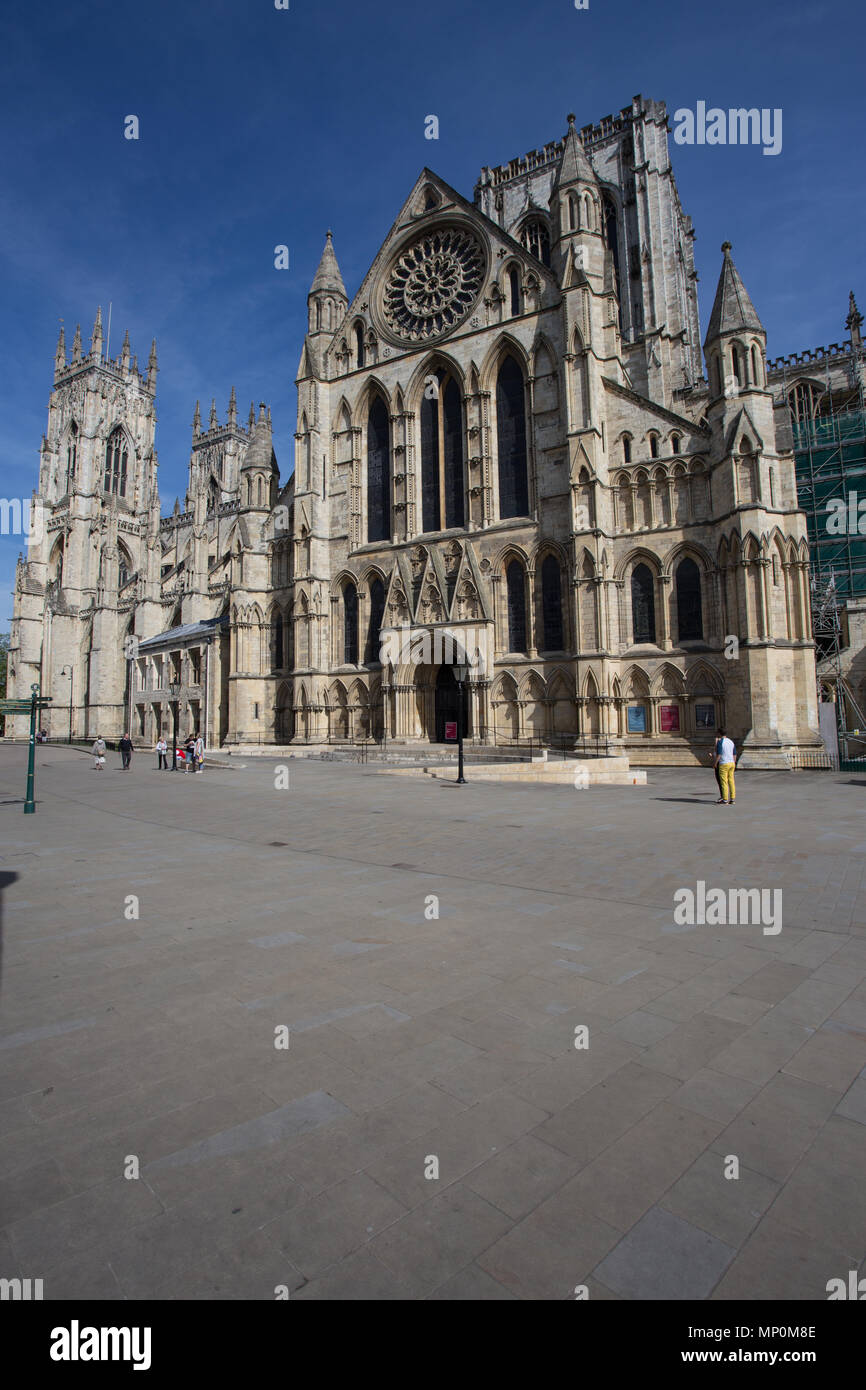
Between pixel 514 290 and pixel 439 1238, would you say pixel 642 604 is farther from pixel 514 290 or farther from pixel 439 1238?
pixel 439 1238

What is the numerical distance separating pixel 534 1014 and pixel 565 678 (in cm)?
2317

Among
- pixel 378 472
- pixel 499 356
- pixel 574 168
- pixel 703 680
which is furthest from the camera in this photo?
pixel 378 472

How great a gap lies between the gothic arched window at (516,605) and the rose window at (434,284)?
1281 cm

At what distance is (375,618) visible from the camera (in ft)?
106

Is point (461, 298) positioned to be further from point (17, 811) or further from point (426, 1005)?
point (426, 1005)

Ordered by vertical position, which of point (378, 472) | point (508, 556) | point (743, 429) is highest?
point (378, 472)

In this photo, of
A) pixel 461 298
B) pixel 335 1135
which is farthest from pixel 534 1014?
pixel 461 298

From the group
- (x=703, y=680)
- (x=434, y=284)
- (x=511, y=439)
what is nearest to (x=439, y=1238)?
(x=703, y=680)

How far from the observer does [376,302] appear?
110 feet

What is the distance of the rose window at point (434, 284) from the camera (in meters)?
31.1

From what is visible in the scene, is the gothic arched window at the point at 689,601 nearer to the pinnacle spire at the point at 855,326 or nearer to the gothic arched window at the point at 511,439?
the gothic arched window at the point at 511,439

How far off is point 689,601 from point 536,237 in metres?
29.1

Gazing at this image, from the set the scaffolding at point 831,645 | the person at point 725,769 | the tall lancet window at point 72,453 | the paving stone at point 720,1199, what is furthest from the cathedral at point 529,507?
the tall lancet window at point 72,453

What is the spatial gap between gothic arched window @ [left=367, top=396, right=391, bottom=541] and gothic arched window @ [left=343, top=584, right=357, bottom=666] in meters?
3.04
